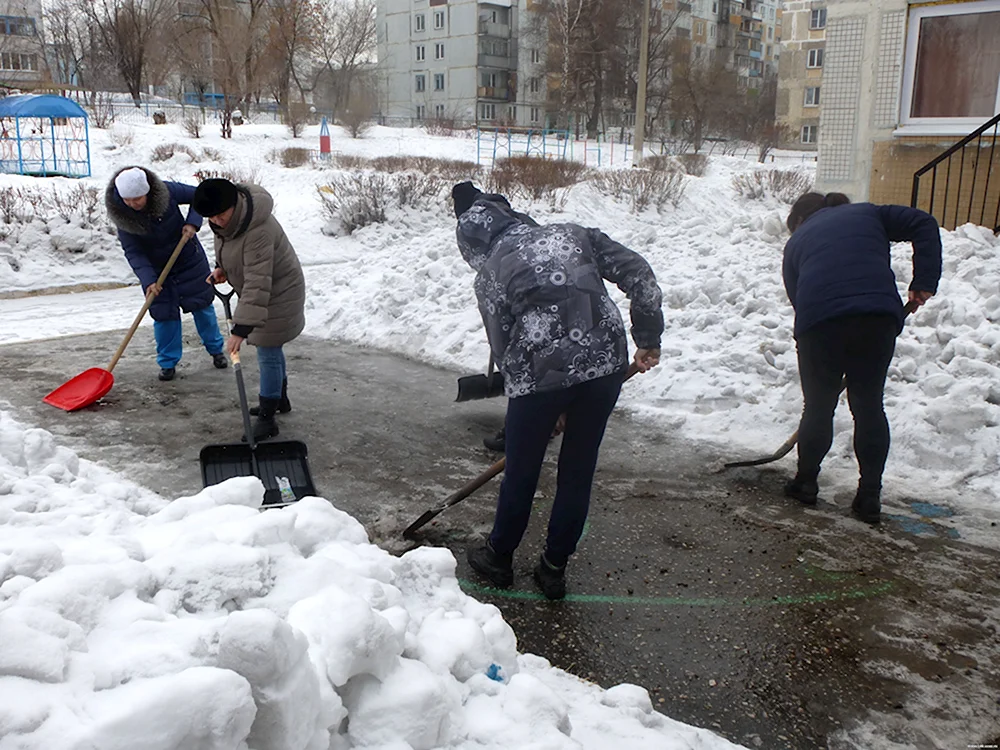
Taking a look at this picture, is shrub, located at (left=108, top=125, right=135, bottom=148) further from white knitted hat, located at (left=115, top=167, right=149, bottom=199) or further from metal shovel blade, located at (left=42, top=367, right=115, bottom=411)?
metal shovel blade, located at (left=42, top=367, right=115, bottom=411)

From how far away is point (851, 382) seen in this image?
4090mm

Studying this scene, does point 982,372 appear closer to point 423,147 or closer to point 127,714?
point 127,714

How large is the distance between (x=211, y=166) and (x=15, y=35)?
2906cm

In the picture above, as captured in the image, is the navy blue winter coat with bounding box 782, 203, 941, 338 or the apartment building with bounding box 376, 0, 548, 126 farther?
the apartment building with bounding box 376, 0, 548, 126

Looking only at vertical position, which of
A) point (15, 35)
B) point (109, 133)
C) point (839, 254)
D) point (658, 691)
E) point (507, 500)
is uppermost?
point (15, 35)

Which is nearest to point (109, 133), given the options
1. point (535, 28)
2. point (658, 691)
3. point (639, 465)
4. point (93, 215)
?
point (93, 215)

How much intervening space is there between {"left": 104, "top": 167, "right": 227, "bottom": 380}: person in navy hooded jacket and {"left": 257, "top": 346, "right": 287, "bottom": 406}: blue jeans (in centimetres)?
127

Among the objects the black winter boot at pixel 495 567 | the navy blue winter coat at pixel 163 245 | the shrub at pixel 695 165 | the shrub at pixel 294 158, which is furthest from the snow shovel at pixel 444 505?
the shrub at pixel 695 165

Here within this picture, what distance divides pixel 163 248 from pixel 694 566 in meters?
4.49

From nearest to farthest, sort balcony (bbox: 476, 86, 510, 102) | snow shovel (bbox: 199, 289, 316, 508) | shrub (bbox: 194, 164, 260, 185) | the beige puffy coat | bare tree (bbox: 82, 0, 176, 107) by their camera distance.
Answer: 1. snow shovel (bbox: 199, 289, 316, 508)
2. the beige puffy coat
3. shrub (bbox: 194, 164, 260, 185)
4. bare tree (bbox: 82, 0, 176, 107)
5. balcony (bbox: 476, 86, 510, 102)

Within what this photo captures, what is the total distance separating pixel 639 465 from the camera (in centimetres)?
488

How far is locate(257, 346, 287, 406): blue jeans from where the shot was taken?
521 cm

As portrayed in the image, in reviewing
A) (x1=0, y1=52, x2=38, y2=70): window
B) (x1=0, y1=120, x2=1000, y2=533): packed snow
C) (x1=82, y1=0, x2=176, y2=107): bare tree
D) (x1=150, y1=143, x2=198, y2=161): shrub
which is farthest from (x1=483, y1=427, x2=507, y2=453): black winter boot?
(x1=0, y1=52, x2=38, y2=70): window

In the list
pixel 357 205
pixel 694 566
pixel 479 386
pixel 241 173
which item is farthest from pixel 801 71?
pixel 694 566
